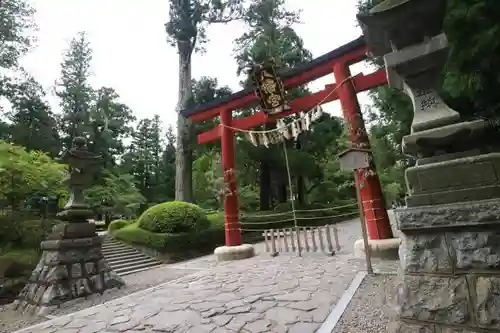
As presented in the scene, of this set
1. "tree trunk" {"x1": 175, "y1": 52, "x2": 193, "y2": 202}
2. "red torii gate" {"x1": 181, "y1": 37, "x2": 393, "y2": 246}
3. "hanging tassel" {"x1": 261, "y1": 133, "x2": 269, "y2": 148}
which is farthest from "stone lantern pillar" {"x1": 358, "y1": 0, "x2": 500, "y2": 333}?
"tree trunk" {"x1": 175, "y1": 52, "x2": 193, "y2": 202}

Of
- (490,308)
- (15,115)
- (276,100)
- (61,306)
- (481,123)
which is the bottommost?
(61,306)

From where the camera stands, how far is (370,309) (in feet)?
11.9

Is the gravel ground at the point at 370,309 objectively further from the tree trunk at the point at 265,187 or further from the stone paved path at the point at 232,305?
the tree trunk at the point at 265,187

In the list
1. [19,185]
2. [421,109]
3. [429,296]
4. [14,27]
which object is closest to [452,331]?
[429,296]

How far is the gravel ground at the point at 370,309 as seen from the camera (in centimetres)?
311

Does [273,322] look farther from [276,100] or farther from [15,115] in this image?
[15,115]

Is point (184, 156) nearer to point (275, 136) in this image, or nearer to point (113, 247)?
point (113, 247)

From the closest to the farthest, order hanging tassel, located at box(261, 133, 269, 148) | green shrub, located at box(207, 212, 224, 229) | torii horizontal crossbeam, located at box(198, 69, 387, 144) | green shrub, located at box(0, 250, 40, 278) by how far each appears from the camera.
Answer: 1. torii horizontal crossbeam, located at box(198, 69, 387, 144)
2. green shrub, located at box(0, 250, 40, 278)
3. hanging tassel, located at box(261, 133, 269, 148)
4. green shrub, located at box(207, 212, 224, 229)

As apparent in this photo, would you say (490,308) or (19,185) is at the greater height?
(19,185)

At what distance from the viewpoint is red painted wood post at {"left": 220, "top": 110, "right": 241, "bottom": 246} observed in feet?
30.4

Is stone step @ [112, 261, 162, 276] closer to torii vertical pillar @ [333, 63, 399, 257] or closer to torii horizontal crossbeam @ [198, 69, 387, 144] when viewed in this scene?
torii horizontal crossbeam @ [198, 69, 387, 144]

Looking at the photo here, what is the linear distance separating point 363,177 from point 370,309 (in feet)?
12.0

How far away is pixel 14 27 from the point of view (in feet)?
56.0

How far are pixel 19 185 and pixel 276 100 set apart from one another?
29.5ft
